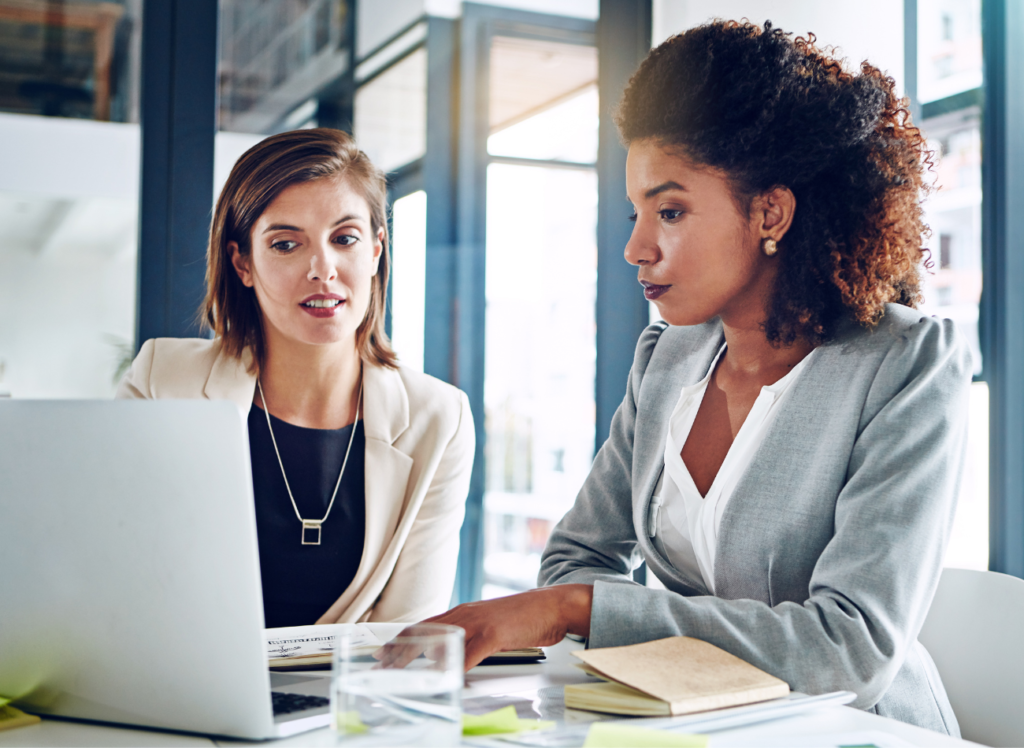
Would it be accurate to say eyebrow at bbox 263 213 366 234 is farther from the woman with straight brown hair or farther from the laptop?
the laptop

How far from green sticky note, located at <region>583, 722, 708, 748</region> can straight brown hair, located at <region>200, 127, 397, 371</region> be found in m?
1.20

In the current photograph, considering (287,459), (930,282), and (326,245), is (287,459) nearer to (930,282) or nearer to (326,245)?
(326,245)

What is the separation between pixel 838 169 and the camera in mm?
1274

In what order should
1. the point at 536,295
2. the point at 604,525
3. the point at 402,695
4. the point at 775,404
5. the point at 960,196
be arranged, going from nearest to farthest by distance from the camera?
the point at 402,695 < the point at 775,404 < the point at 604,525 < the point at 960,196 < the point at 536,295

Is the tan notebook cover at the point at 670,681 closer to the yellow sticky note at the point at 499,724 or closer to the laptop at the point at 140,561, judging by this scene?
the yellow sticky note at the point at 499,724

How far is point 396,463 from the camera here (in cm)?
163

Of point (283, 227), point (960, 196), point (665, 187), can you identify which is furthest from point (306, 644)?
point (960, 196)

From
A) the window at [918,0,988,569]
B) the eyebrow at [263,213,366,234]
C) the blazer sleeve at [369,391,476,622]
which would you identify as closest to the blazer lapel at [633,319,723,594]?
→ the blazer sleeve at [369,391,476,622]

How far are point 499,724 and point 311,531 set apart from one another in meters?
0.96

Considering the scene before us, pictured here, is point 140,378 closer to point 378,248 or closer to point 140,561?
point 378,248

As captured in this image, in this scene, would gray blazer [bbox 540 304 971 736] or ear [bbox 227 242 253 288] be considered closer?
gray blazer [bbox 540 304 971 736]

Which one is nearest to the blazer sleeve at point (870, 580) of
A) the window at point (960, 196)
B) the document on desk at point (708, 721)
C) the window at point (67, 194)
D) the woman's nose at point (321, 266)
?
the document on desk at point (708, 721)

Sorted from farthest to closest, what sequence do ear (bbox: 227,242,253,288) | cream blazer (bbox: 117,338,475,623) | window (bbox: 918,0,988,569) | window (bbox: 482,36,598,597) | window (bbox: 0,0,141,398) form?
window (bbox: 482,36,598,597)
window (bbox: 918,0,988,569)
window (bbox: 0,0,141,398)
ear (bbox: 227,242,253,288)
cream blazer (bbox: 117,338,475,623)

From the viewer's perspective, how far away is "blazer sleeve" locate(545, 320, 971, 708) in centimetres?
93
